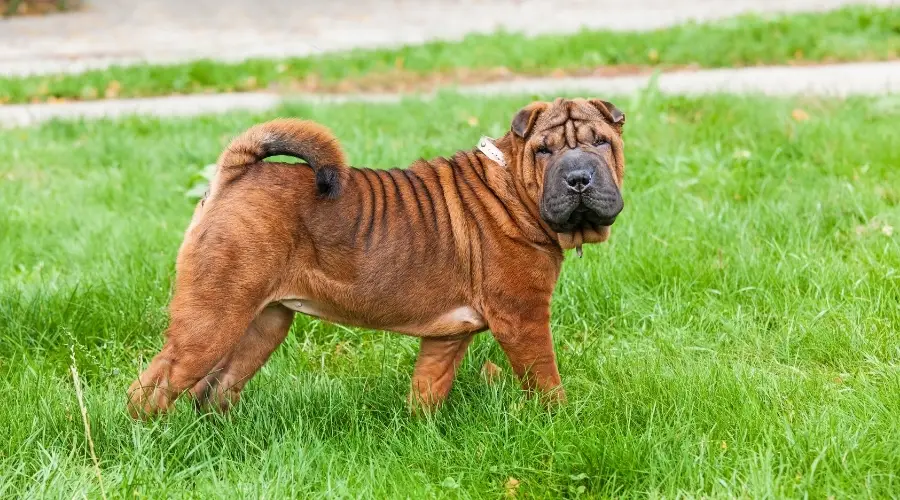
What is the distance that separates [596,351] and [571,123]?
3.88 feet

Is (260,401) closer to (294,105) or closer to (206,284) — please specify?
(206,284)

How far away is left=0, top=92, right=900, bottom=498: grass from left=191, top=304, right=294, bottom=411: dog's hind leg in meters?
0.11

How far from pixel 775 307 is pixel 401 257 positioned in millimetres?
2090

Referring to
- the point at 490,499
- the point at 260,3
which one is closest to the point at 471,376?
the point at 490,499

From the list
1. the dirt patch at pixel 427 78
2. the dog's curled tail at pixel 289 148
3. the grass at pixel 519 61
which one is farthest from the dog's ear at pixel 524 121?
the grass at pixel 519 61

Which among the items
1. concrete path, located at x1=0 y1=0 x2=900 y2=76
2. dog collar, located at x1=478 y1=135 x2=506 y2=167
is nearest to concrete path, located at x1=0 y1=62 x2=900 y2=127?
concrete path, located at x1=0 y1=0 x2=900 y2=76

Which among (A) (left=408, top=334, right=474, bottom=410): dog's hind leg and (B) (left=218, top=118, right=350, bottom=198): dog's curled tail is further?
(A) (left=408, top=334, right=474, bottom=410): dog's hind leg

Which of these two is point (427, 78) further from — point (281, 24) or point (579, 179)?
point (579, 179)

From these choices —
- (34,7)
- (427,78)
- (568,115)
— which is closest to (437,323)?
(568,115)

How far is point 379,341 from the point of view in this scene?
Answer: 201 inches

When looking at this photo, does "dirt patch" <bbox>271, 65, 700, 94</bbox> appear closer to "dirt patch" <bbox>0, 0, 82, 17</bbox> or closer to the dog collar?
the dog collar

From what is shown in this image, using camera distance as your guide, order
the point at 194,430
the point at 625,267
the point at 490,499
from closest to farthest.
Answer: the point at 490,499 → the point at 194,430 → the point at 625,267

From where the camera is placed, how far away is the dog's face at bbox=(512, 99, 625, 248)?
3748 millimetres

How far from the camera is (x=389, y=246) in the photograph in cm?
404
